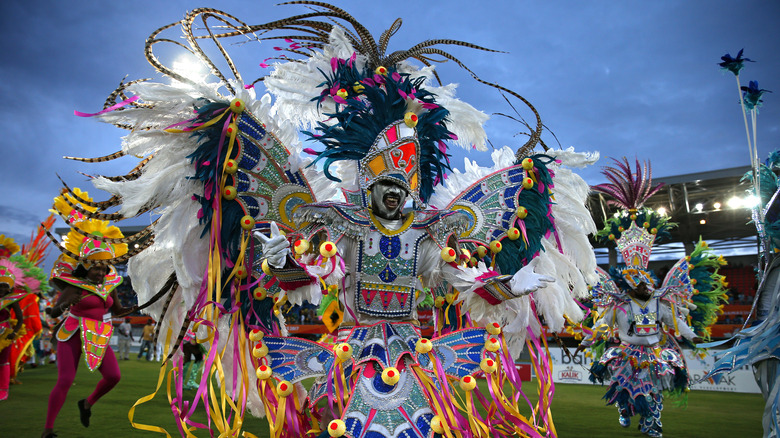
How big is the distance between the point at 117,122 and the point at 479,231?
8.00ft

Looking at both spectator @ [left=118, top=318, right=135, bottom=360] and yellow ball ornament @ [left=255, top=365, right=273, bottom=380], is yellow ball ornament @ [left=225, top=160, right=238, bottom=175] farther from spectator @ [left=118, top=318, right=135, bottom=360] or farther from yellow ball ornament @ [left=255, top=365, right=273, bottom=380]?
spectator @ [left=118, top=318, right=135, bottom=360]

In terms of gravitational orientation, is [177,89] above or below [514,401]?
above

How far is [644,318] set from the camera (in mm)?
6512

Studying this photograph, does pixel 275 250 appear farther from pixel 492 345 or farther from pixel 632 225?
pixel 632 225

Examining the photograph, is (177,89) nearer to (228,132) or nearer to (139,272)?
(228,132)

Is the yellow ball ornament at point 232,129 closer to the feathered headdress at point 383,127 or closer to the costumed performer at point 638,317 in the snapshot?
the feathered headdress at point 383,127

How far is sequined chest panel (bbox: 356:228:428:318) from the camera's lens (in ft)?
10.3

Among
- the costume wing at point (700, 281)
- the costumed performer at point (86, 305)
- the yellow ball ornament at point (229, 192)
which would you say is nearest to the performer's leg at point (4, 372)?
the costumed performer at point (86, 305)

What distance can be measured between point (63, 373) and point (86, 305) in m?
0.64

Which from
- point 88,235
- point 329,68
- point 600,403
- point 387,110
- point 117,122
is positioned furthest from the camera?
point 600,403

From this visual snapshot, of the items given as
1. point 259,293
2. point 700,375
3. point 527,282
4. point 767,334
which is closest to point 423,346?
point 527,282

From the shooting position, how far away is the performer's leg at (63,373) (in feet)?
14.0

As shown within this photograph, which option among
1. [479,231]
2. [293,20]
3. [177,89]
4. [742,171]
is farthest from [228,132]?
[742,171]

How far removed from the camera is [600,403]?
875cm
